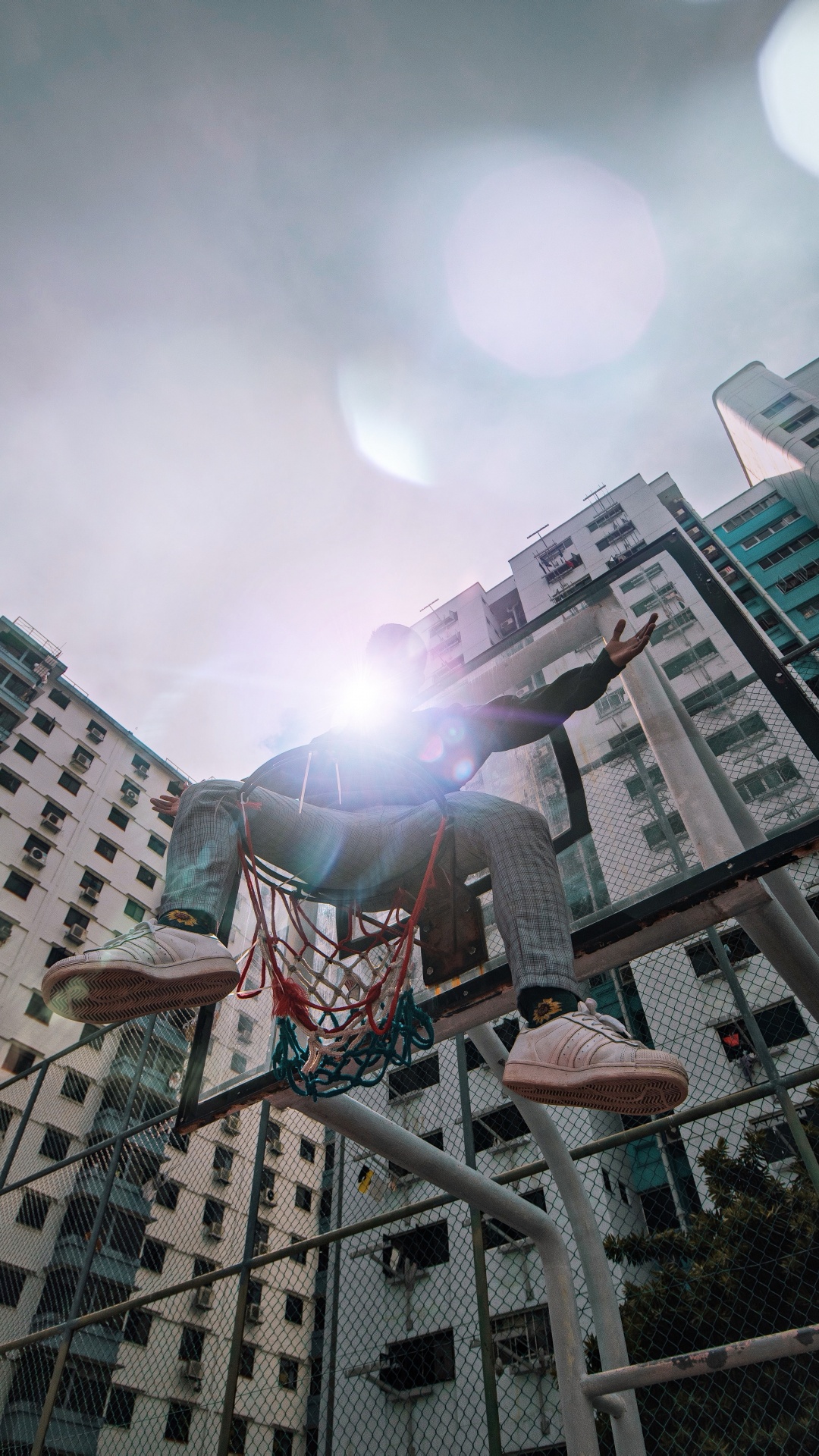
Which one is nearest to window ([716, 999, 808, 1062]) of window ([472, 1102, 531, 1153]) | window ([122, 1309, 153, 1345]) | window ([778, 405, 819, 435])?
window ([472, 1102, 531, 1153])

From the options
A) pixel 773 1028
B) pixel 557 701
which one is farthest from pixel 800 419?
pixel 557 701

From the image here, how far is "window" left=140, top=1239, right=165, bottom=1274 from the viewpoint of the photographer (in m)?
19.9

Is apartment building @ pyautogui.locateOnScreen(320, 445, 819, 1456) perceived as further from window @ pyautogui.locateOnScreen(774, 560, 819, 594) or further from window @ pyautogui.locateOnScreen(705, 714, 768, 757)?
window @ pyautogui.locateOnScreen(774, 560, 819, 594)

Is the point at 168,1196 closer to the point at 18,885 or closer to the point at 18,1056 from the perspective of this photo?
the point at 18,1056

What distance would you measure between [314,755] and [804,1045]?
54.6 ft

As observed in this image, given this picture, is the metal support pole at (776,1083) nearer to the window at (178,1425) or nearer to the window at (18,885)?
the window at (178,1425)

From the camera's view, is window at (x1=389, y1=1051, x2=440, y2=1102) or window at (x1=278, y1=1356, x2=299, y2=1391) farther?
window at (x1=278, y1=1356, x2=299, y2=1391)

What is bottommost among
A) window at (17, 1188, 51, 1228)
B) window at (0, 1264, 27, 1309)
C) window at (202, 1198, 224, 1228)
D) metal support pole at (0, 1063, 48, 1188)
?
metal support pole at (0, 1063, 48, 1188)

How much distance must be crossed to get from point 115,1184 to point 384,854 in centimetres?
1926

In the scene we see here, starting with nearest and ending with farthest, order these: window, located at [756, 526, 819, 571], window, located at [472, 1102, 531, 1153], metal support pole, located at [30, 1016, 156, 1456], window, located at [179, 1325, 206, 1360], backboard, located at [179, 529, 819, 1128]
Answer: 1. backboard, located at [179, 529, 819, 1128]
2. metal support pole, located at [30, 1016, 156, 1456]
3. window, located at [472, 1102, 531, 1153]
4. window, located at [179, 1325, 206, 1360]
5. window, located at [756, 526, 819, 571]

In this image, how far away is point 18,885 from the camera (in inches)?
1144

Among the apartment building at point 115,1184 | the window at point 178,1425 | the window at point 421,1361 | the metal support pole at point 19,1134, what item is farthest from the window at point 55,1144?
the metal support pole at point 19,1134

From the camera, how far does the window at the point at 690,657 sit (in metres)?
3.73

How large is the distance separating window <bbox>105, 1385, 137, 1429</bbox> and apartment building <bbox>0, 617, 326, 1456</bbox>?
77mm
